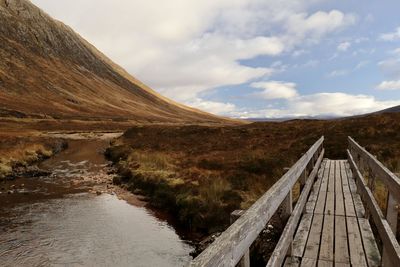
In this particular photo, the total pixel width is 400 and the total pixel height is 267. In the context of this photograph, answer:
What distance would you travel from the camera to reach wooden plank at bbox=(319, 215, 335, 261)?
6207 millimetres

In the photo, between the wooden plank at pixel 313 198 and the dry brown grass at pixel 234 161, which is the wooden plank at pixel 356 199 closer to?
the dry brown grass at pixel 234 161

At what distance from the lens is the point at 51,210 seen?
17203 millimetres

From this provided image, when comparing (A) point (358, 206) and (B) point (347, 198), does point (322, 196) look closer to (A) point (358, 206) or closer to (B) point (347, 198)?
(B) point (347, 198)

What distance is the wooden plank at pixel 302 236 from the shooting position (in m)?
6.30

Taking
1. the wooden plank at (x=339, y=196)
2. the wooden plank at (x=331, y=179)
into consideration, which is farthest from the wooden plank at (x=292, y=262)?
the wooden plank at (x=331, y=179)

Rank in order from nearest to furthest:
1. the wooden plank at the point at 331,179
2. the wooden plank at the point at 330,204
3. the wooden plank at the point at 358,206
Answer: the wooden plank at the point at 358,206
the wooden plank at the point at 330,204
the wooden plank at the point at 331,179

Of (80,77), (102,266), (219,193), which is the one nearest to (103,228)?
(102,266)

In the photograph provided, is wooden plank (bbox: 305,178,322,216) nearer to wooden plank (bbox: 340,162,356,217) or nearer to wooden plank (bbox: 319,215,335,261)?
wooden plank (bbox: 319,215,335,261)

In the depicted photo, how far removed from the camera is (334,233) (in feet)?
24.4

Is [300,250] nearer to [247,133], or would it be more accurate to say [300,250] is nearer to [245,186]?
[245,186]

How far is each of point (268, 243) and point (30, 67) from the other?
155580 mm

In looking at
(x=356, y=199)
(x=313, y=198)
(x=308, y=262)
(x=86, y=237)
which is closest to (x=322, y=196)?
(x=313, y=198)

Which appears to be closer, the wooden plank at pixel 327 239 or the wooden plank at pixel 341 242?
the wooden plank at pixel 341 242

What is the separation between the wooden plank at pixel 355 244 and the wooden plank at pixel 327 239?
1.08 ft
